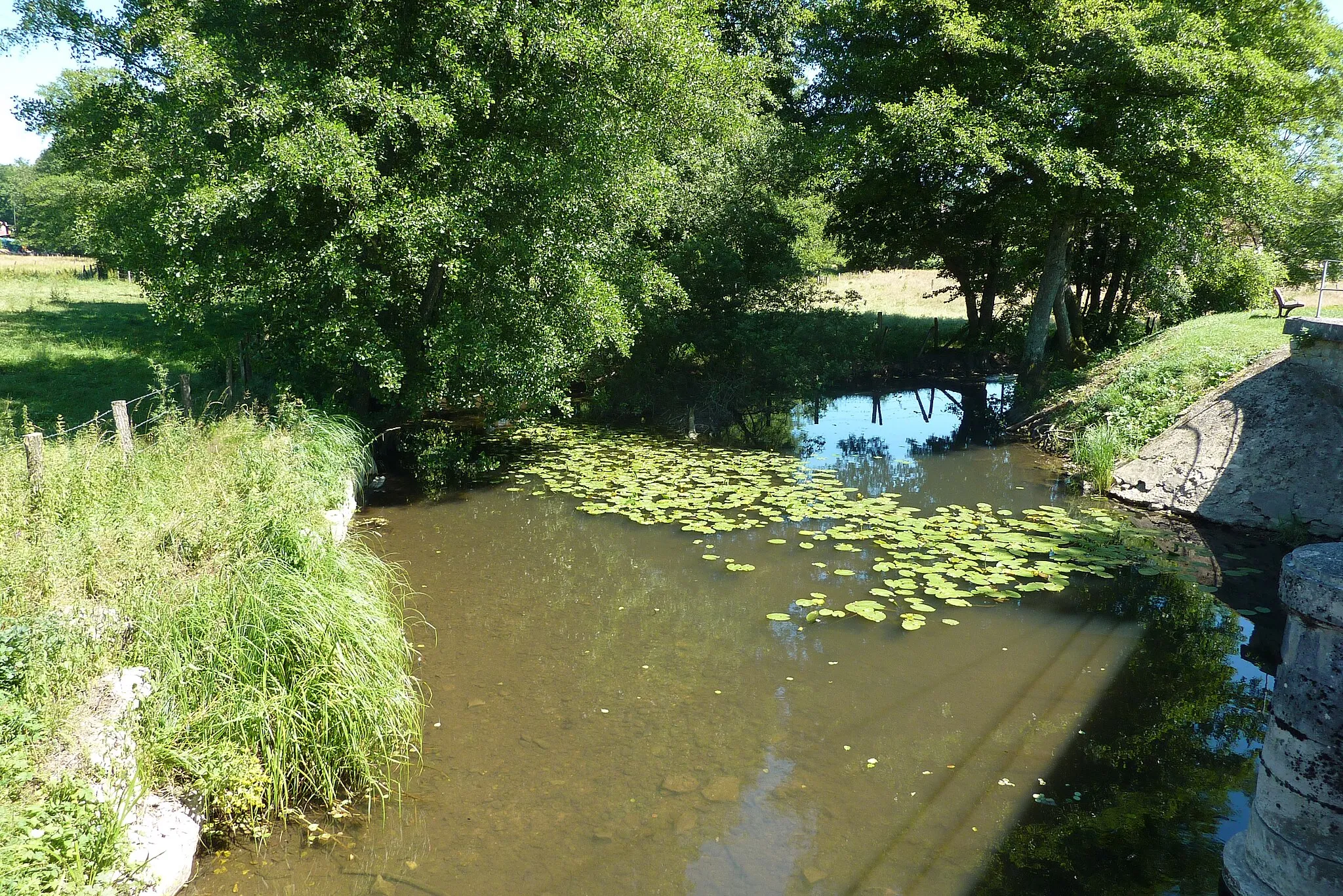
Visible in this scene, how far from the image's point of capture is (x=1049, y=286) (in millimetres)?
18062

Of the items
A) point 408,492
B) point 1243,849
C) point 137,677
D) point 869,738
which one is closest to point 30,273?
Result: point 408,492

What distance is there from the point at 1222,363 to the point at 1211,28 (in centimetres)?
646

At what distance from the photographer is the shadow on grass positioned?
12898 millimetres

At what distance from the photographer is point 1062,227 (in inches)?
699

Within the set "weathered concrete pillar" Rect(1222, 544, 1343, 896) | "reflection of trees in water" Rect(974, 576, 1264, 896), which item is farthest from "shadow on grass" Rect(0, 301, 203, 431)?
"weathered concrete pillar" Rect(1222, 544, 1343, 896)

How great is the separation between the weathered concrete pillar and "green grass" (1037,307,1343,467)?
9037mm

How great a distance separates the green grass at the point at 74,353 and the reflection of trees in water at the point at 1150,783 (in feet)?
32.1

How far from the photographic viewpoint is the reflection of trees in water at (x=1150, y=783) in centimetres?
454

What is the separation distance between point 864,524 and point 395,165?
7397 millimetres

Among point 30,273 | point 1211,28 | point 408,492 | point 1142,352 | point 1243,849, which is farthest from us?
point 30,273

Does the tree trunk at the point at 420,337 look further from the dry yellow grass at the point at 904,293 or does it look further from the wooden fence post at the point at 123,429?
the dry yellow grass at the point at 904,293

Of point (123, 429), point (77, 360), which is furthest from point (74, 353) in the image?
point (123, 429)

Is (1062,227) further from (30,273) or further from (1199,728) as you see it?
(30,273)

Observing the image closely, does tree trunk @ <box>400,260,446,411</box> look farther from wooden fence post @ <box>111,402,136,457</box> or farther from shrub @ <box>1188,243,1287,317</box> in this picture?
shrub @ <box>1188,243,1287,317</box>
